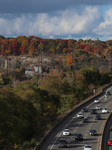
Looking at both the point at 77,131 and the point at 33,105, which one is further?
the point at 33,105

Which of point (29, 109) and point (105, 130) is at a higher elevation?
point (29, 109)

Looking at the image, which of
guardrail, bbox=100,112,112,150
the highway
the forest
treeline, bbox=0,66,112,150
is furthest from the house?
guardrail, bbox=100,112,112,150

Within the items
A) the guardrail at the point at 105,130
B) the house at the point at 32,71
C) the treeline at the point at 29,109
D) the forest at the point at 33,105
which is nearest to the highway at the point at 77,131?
the guardrail at the point at 105,130

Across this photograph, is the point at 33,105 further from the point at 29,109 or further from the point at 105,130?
the point at 105,130

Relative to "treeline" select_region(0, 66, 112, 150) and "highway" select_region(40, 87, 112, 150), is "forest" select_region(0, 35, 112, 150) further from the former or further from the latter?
"highway" select_region(40, 87, 112, 150)

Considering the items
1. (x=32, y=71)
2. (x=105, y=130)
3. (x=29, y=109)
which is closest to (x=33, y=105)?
(x=29, y=109)

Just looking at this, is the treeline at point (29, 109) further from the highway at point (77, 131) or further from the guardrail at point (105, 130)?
the guardrail at point (105, 130)

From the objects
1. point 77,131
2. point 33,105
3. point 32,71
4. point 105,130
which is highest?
point 32,71

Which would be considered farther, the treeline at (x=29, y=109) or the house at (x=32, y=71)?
the house at (x=32, y=71)

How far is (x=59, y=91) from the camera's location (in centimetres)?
7844

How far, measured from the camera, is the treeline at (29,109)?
40.6 metres

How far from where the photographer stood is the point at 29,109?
48344 mm

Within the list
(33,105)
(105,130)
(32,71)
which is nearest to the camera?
(105,130)

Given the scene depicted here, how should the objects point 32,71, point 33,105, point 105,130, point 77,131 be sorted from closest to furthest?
point 77,131 → point 105,130 → point 33,105 → point 32,71
